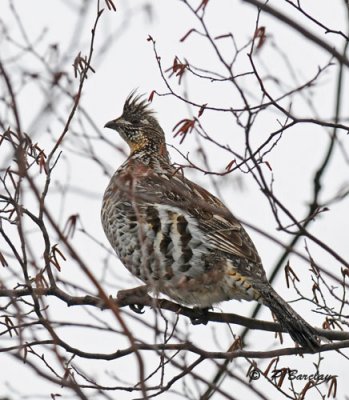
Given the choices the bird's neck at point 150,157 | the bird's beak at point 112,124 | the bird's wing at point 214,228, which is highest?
Answer: the bird's beak at point 112,124

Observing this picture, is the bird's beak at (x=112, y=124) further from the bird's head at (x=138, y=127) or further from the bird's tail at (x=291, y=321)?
the bird's tail at (x=291, y=321)

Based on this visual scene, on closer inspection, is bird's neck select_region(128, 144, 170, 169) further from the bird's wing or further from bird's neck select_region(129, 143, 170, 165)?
the bird's wing

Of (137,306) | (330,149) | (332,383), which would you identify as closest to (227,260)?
(137,306)

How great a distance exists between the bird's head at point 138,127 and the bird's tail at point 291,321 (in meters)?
3.20

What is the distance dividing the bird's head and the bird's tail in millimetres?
3201

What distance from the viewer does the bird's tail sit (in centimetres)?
691

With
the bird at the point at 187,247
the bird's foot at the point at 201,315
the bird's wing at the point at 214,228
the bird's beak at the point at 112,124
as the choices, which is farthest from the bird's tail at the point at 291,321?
the bird's beak at the point at 112,124

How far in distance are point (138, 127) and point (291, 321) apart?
4090 mm

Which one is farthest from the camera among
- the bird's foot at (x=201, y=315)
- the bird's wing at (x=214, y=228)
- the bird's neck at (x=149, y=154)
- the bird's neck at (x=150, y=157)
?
the bird's neck at (x=149, y=154)

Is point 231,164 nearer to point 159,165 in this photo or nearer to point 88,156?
point 88,156

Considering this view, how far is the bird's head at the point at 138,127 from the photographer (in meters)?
10.5

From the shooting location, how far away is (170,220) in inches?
322

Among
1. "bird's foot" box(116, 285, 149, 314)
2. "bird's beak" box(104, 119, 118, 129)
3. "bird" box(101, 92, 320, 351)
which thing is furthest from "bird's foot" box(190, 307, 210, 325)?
"bird's beak" box(104, 119, 118, 129)

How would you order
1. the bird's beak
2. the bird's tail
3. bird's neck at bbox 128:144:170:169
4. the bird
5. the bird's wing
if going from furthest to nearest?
the bird's beak, bird's neck at bbox 128:144:170:169, the bird's wing, the bird, the bird's tail
